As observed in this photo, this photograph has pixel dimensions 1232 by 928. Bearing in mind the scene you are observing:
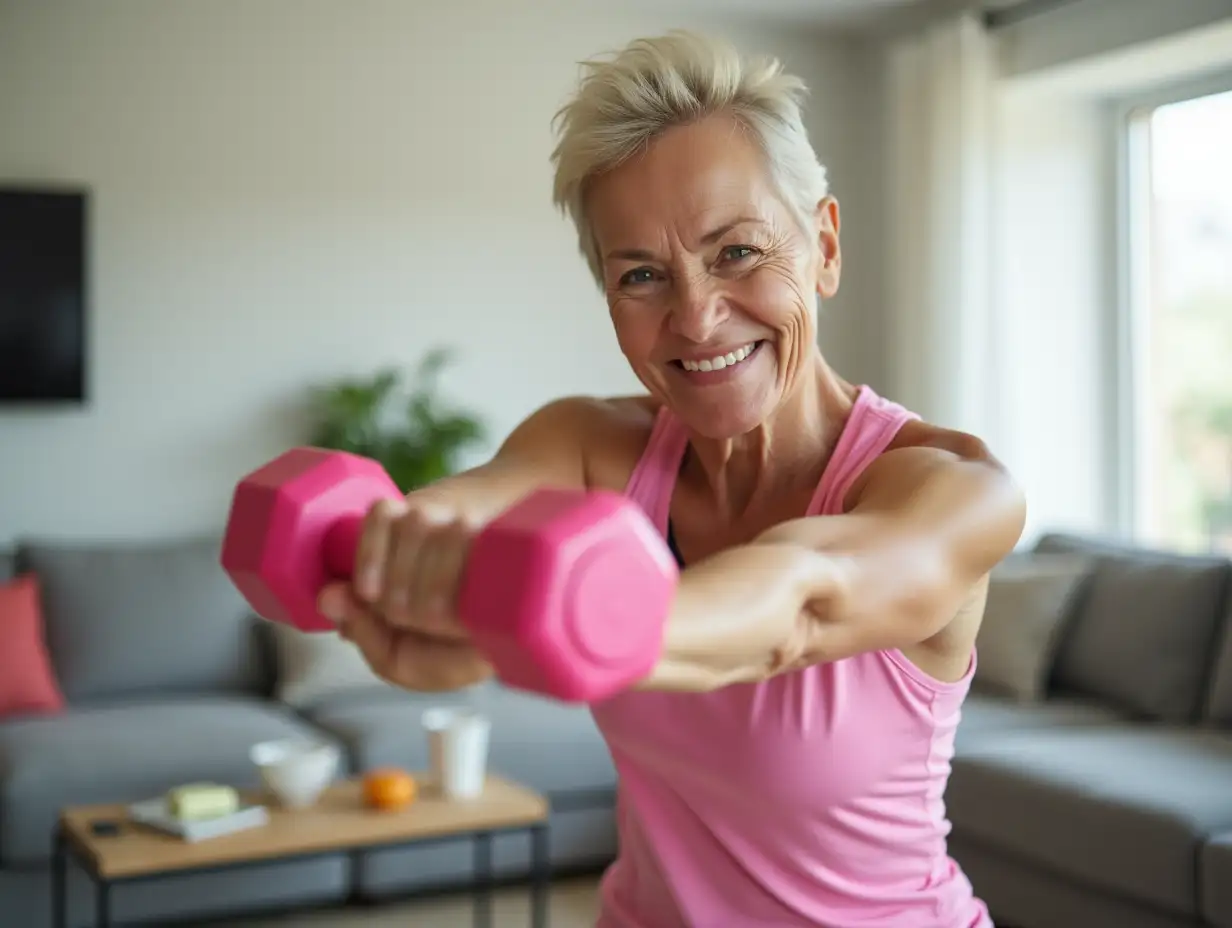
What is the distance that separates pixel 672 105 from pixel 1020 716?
3.43 meters

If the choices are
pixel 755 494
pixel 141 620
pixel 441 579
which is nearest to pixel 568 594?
pixel 441 579

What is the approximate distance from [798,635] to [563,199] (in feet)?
1.57

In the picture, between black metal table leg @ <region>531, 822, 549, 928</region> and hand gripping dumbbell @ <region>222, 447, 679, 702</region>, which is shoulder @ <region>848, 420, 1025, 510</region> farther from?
black metal table leg @ <region>531, 822, 549, 928</region>

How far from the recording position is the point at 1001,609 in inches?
173

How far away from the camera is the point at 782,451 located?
1.26 metres

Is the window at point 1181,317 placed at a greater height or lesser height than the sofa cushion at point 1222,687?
greater

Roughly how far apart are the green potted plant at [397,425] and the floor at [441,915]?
1386mm

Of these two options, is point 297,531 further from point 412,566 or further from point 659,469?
point 659,469

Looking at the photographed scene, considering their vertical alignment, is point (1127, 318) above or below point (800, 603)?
above

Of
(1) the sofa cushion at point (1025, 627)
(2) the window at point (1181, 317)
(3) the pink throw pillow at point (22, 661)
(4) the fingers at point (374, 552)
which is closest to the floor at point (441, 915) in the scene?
(3) the pink throw pillow at point (22, 661)

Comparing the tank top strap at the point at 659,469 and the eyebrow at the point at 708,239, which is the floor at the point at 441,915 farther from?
the eyebrow at the point at 708,239

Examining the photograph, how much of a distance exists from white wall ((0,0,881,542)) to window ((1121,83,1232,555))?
6.25 feet

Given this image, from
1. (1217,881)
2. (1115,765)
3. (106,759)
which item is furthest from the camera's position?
(106,759)

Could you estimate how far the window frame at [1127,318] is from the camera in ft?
18.1
